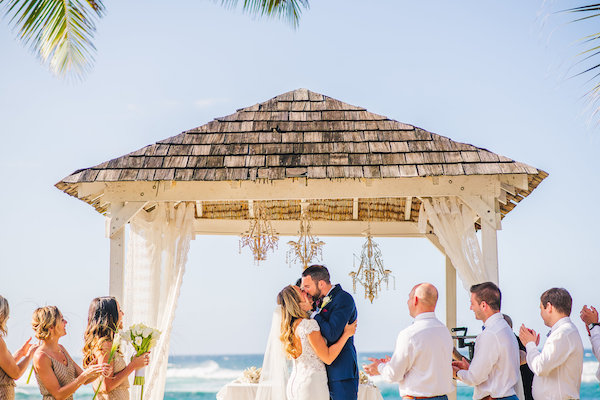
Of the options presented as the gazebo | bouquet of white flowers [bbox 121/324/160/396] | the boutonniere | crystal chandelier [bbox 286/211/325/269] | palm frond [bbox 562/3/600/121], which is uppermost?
palm frond [bbox 562/3/600/121]

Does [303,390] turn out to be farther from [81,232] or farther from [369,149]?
[81,232]

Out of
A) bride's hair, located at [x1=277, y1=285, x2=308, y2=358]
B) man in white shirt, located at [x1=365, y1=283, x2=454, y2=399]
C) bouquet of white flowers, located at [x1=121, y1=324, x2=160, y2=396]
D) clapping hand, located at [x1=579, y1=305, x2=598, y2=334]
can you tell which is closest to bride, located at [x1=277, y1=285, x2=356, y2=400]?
bride's hair, located at [x1=277, y1=285, x2=308, y2=358]

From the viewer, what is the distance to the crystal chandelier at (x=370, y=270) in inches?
386

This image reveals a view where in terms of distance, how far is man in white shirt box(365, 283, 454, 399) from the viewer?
5.32 metres

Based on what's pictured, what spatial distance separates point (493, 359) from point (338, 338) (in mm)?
1059

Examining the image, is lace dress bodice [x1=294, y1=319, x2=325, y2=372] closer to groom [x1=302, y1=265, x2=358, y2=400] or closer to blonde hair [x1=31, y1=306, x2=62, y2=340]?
groom [x1=302, y1=265, x2=358, y2=400]

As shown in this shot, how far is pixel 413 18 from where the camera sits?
50.7 ft

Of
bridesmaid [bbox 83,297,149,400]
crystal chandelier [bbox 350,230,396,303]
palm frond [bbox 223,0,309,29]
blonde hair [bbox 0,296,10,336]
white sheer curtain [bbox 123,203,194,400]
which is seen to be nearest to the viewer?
blonde hair [bbox 0,296,10,336]

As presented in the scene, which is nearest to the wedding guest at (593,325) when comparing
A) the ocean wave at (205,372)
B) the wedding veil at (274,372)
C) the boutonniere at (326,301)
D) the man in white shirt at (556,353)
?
the man in white shirt at (556,353)

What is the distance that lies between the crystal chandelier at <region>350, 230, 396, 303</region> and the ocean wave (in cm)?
2328

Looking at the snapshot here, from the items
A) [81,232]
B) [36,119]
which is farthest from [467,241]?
[81,232]

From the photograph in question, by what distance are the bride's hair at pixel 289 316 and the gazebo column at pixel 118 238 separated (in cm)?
210

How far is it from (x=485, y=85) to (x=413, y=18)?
9.77 feet

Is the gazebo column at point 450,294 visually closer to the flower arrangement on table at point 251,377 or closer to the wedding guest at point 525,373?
the flower arrangement on table at point 251,377
